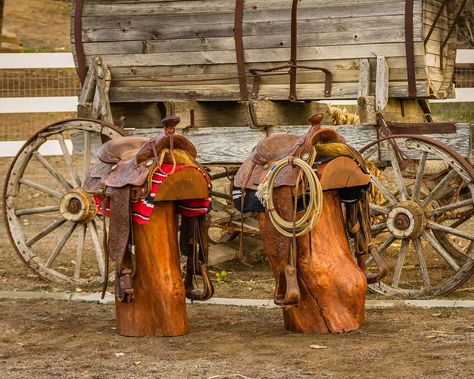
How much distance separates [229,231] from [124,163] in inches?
125

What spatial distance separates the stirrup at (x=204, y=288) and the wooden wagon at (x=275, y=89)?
4.95ft

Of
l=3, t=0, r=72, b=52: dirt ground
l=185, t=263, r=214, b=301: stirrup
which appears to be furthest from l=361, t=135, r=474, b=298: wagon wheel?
l=3, t=0, r=72, b=52: dirt ground

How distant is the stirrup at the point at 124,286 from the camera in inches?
236

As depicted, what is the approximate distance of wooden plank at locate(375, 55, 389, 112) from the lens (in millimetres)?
7758

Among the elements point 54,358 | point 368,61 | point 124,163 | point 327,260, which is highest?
point 368,61

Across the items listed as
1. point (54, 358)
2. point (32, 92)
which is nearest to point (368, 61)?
point (54, 358)

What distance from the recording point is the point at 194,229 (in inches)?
251

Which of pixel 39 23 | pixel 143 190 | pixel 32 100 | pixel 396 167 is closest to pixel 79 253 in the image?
pixel 143 190

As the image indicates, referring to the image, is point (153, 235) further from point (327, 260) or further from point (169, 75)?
point (169, 75)

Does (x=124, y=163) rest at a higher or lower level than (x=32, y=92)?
lower

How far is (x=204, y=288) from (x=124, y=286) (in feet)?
1.72

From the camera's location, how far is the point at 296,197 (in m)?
5.85

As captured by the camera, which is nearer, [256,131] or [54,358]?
[54,358]

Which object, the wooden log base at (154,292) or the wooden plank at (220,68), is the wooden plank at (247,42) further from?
the wooden log base at (154,292)
